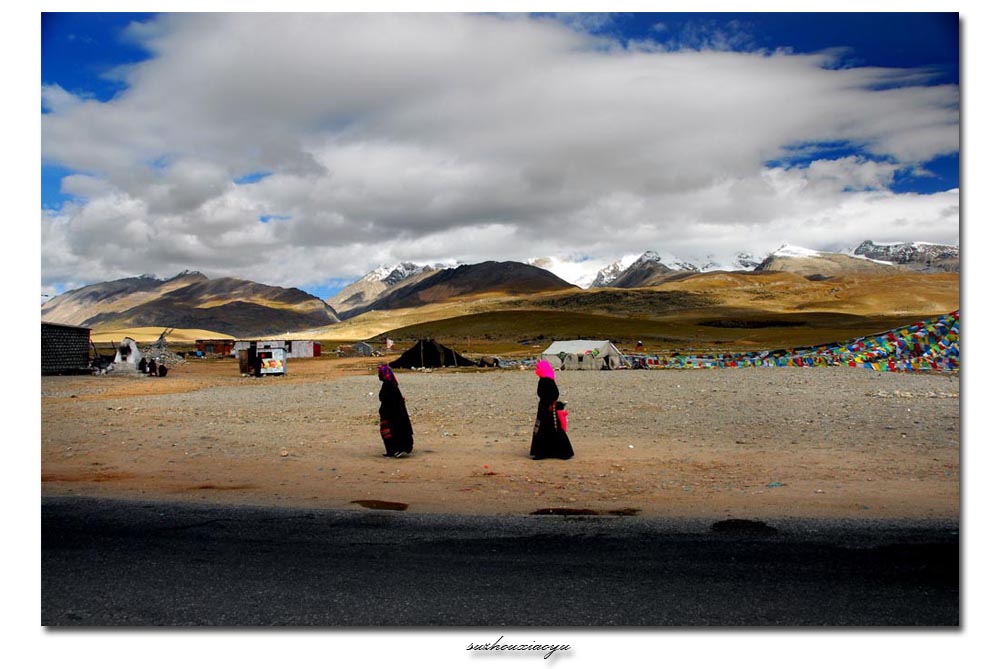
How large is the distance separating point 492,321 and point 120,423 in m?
137

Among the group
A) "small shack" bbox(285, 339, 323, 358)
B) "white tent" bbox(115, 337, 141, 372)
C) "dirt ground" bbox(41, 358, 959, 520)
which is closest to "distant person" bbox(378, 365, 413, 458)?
"dirt ground" bbox(41, 358, 959, 520)

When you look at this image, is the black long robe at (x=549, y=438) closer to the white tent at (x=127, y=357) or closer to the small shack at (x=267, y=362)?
the small shack at (x=267, y=362)

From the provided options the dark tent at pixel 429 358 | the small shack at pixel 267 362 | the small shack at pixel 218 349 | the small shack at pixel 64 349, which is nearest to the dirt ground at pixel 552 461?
the small shack at pixel 64 349

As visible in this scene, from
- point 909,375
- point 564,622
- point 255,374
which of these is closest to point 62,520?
point 564,622

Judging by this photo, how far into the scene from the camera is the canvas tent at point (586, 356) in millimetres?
43125

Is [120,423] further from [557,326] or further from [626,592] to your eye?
[557,326]

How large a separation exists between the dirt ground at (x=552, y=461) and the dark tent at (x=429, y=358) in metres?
21.3

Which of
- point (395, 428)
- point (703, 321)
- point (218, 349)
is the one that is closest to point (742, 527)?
point (395, 428)

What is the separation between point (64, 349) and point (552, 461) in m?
39.9

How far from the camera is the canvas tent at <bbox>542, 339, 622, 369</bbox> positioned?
141 ft

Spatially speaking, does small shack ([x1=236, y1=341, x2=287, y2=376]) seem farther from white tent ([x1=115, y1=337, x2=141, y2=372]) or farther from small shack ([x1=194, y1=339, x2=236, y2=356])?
small shack ([x1=194, y1=339, x2=236, y2=356])

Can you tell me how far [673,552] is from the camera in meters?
6.93

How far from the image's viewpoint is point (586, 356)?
43.4m

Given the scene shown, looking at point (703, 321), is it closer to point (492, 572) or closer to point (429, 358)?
point (429, 358)
